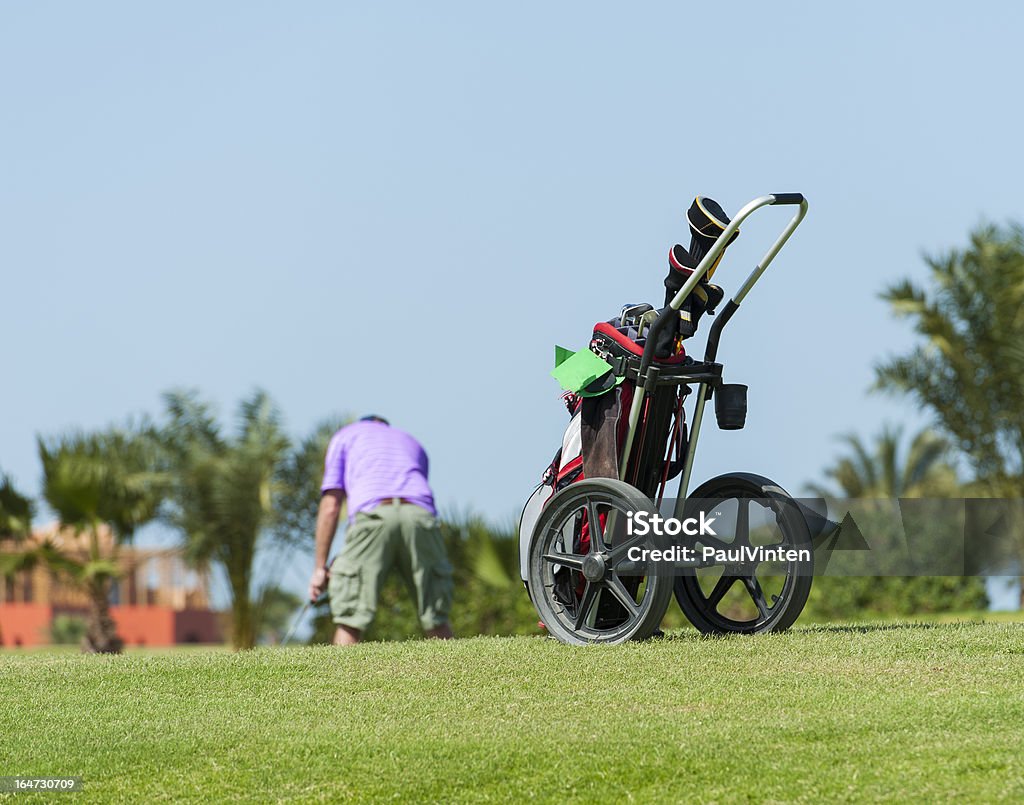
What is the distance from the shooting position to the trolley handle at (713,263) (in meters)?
6.85

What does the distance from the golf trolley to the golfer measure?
2898mm

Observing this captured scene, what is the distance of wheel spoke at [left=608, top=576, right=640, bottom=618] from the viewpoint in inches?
272

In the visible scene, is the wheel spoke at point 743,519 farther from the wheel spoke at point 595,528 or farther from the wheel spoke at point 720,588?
the wheel spoke at point 595,528

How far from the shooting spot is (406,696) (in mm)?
6137

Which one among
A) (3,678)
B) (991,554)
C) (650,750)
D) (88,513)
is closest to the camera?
(650,750)

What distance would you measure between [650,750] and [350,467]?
5.63 m

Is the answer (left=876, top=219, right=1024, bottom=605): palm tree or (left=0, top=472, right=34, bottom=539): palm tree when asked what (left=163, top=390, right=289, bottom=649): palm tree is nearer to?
(left=0, top=472, right=34, bottom=539): palm tree

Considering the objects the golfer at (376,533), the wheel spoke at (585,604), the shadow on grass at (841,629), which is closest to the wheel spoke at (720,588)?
the shadow on grass at (841,629)

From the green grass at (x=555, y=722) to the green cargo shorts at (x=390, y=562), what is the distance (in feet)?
8.83

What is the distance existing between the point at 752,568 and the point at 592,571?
0.79 metres

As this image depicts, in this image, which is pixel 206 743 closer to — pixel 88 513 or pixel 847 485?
pixel 88 513

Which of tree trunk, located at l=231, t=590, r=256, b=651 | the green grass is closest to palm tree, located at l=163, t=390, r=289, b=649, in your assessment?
tree trunk, located at l=231, t=590, r=256, b=651

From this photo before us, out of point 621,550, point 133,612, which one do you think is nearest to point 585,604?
point 621,550

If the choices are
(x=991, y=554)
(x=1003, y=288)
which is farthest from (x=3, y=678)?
(x=1003, y=288)
